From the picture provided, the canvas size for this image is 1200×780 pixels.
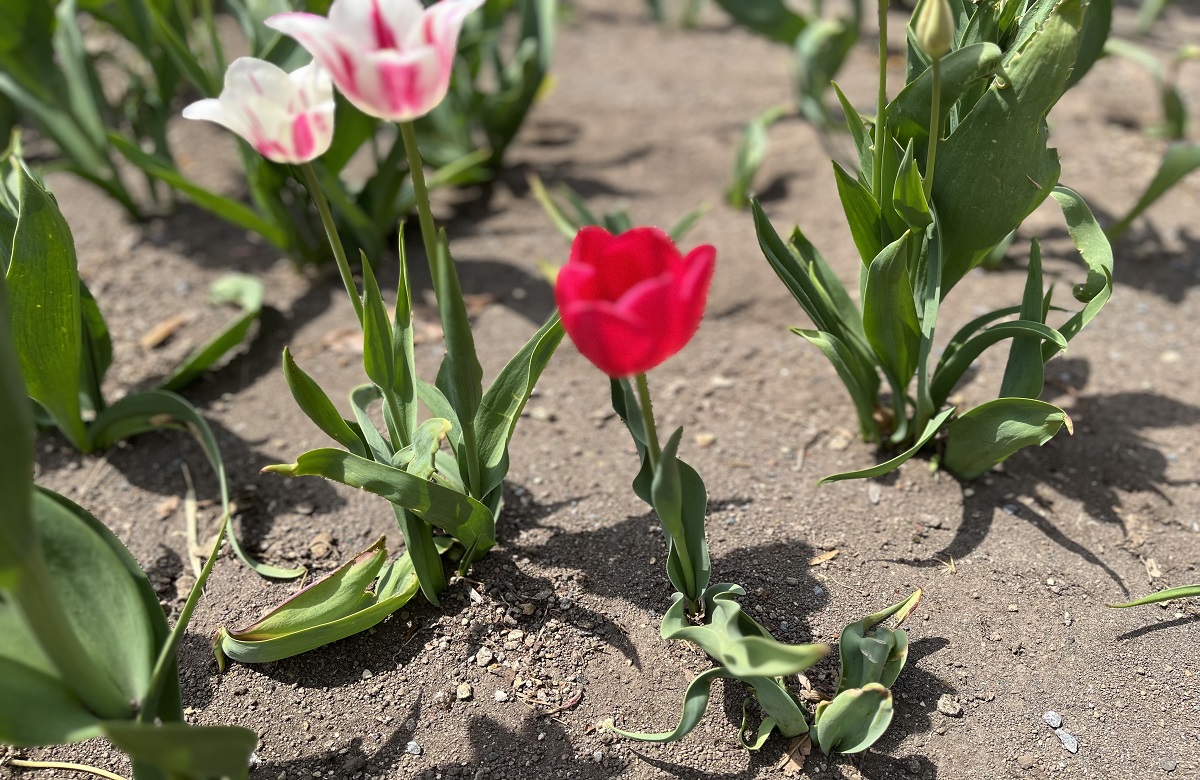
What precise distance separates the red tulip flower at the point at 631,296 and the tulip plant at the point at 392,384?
0.15 metres

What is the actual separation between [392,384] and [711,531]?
0.59 meters

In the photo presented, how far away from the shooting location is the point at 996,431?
1562 millimetres

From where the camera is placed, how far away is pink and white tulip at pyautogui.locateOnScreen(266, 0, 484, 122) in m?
0.95

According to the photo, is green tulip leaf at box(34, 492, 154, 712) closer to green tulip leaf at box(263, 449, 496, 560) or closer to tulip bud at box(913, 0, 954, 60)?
green tulip leaf at box(263, 449, 496, 560)

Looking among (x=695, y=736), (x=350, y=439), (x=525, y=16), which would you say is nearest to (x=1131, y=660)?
(x=695, y=736)

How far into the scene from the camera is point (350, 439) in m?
1.41

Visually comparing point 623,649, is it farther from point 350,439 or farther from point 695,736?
point 350,439

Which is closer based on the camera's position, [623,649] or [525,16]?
[623,649]

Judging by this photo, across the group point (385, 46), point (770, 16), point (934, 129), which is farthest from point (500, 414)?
point (770, 16)

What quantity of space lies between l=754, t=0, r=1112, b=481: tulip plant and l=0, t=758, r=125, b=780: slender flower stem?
3.67ft

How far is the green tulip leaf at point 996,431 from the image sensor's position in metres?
1.48

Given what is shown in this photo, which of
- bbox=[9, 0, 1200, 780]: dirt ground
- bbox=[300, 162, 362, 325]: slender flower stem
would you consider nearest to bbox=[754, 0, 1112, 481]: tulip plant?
bbox=[9, 0, 1200, 780]: dirt ground

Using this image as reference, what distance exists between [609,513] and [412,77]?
950mm

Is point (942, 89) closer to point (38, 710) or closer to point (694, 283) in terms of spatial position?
point (694, 283)
